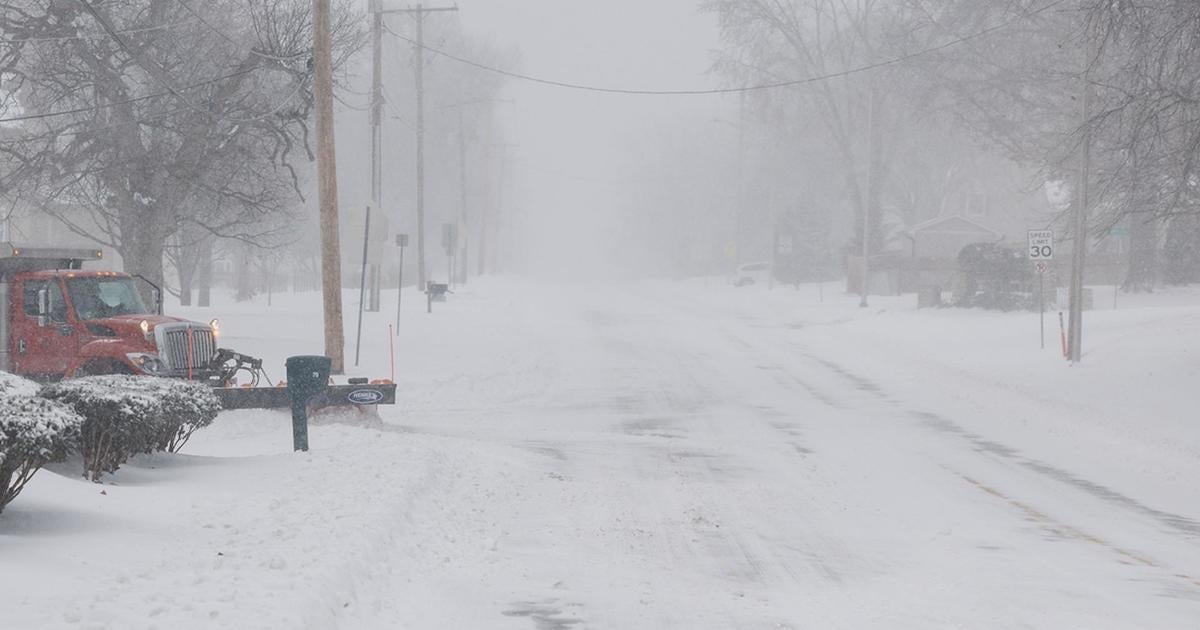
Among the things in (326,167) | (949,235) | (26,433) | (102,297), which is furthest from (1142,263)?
(26,433)

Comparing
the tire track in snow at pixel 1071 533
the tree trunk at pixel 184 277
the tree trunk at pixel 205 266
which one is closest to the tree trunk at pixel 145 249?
the tree trunk at pixel 205 266

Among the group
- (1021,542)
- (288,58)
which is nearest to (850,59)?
(288,58)

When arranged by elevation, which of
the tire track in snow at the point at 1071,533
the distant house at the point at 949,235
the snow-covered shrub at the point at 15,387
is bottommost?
the tire track in snow at the point at 1071,533

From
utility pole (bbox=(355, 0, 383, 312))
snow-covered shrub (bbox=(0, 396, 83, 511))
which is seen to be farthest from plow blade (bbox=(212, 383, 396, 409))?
utility pole (bbox=(355, 0, 383, 312))

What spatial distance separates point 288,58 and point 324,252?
541 cm

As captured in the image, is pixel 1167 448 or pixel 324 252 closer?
pixel 1167 448

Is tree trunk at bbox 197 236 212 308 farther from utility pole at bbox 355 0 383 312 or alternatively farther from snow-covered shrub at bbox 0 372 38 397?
snow-covered shrub at bbox 0 372 38 397

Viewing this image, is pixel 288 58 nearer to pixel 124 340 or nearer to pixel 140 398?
pixel 124 340

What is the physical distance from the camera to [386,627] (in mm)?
7000

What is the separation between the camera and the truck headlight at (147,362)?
1645 cm

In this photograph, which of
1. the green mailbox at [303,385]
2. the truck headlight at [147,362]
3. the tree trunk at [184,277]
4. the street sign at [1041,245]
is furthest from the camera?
the tree trunk at [184,277]

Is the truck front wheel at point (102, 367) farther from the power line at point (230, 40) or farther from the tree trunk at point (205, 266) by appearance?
the tree trunk at point (205, 266)

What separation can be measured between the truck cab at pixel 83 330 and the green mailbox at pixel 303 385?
3948 millimetres

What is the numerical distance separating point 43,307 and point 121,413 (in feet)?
27.8
